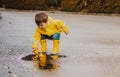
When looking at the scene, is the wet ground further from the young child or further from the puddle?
the young child

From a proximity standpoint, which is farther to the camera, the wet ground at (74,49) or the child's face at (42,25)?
the child's face at (42,25)

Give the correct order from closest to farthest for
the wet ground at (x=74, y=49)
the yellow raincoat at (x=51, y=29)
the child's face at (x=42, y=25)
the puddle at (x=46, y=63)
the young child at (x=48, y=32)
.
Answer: the wet ground at (x=74, y=49) < the puddle at (x=46, y=63) < the child's face at (x=42, y=25) < the young child at (x=48, y=32) < the yellow raincoat at (x=51, y=29)

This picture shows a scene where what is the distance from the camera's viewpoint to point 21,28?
1313 cm

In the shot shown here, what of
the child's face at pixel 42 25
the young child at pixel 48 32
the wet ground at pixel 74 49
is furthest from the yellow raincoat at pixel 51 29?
the wet ground at pixel 74 49

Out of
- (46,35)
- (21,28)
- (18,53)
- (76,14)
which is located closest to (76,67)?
(46,35)

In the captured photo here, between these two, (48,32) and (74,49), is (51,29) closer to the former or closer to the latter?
(48,32)

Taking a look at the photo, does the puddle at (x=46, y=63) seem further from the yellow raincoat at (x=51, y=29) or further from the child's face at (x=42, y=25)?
the child's face at (x=42, y=25)

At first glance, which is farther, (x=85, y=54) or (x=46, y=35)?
(x=85, y=54)

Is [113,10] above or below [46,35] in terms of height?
below

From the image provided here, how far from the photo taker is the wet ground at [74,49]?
23.7ft

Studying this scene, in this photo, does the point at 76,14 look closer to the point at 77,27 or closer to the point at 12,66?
the point at 77,27

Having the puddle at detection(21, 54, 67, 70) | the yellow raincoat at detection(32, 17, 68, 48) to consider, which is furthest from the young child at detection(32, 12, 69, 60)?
the puddle at detection(21, 54, 67, 70)

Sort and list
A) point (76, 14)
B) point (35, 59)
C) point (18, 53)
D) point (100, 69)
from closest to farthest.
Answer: point (100, 69) < point (35, 59) < point (18, 53) < point (76, 14)

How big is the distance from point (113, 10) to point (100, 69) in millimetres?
10727
